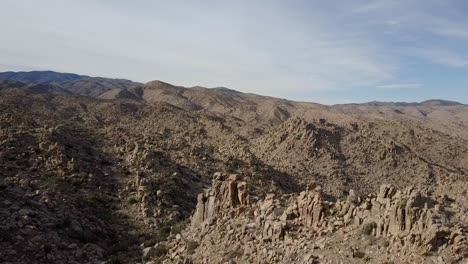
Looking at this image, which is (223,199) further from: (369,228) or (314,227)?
(369,228)

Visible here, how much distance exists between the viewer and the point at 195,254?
17.4m

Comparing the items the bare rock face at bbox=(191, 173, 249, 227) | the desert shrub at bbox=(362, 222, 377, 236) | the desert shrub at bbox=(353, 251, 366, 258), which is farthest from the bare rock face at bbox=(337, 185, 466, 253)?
the bare rock face at bbox=(191, 173, 249, 227)

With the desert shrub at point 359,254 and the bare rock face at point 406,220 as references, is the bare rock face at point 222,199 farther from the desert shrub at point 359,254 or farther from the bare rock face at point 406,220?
the desert shrub at point 359,254

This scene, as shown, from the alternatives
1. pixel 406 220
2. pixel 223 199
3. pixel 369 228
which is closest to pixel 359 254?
pixel 369 228

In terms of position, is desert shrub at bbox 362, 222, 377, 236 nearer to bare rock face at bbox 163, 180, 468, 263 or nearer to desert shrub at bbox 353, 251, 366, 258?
bare rock face at bbox 163, 180, 468, 263

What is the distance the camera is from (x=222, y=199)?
18641 mm

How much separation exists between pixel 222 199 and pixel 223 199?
5cm

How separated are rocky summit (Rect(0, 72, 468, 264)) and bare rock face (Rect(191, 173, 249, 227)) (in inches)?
1.8

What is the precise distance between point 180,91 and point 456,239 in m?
129

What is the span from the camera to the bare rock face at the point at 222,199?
60.4 feet

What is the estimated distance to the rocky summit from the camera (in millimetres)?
14023

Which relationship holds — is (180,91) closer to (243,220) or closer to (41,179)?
(41,179)

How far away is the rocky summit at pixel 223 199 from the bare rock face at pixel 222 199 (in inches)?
1.8

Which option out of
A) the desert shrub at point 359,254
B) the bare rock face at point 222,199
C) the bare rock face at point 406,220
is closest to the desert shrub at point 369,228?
the bare rock face at point 406,220
